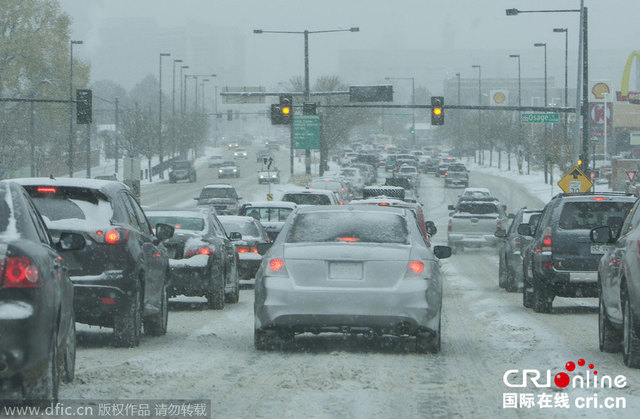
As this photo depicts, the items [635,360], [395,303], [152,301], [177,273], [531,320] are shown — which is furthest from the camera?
[177,273]

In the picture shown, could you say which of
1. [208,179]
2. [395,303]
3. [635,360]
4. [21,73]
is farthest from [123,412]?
[208,179]

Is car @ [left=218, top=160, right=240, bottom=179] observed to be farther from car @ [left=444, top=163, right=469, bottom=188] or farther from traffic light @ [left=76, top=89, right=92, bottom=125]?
traffic light @ [left=76, top=89, right=92, bottom=125]

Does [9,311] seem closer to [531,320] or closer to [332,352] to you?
[332,352]

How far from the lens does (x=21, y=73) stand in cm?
9306

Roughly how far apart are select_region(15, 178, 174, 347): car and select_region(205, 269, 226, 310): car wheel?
5.46m

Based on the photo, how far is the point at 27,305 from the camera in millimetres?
8414

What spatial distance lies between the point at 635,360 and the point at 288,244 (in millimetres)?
3459

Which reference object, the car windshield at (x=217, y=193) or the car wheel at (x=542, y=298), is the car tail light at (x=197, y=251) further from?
the car windshield at (x=217, y=193)

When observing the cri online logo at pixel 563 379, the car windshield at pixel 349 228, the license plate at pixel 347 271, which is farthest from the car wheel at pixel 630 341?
the license plate at pixel 347 271

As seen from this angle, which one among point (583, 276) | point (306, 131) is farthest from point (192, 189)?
point (583, 276)

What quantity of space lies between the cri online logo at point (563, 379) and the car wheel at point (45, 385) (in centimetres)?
358

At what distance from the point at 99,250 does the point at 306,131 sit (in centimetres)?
6355

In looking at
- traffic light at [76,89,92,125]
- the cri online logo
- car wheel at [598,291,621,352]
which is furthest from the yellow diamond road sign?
the cri online logo

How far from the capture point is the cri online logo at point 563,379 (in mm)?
10555
